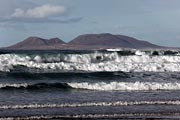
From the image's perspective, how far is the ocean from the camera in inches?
816

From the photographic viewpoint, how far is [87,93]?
91.7 feet

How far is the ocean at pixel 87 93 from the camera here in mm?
20719

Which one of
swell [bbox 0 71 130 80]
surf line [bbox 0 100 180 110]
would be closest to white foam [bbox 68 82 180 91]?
surf line [bbox 0 100 180 110]

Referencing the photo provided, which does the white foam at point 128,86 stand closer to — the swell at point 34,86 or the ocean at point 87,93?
the ocean at point 87,93

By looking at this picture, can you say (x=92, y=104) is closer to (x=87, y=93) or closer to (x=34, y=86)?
(x=87, y=93)

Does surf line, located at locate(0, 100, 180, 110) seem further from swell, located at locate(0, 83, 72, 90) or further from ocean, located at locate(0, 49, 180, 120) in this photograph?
swell, located at locate(0, 83, 72, 90)

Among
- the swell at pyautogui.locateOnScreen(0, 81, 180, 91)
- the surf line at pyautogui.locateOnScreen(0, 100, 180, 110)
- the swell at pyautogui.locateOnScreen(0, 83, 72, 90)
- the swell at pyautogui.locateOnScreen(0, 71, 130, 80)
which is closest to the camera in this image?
the surf line at pyautogui.locateOnScreen(0, 100, 180, 110)

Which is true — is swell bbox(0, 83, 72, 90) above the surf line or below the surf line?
above

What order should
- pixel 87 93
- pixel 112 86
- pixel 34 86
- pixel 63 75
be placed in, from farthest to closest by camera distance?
pixel 63 75, pixel 34 86, pixel 112 86, pixel 87 93

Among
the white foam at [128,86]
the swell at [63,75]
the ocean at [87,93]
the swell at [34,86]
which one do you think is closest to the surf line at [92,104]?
the ocean at [87,93]

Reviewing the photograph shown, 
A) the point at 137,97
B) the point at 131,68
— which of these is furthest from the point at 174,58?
the point at 137,97

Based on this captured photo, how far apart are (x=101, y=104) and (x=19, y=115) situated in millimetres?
4294

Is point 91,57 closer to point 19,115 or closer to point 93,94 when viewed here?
point 93,94

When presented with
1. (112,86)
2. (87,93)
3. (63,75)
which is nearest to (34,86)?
(87,93)
